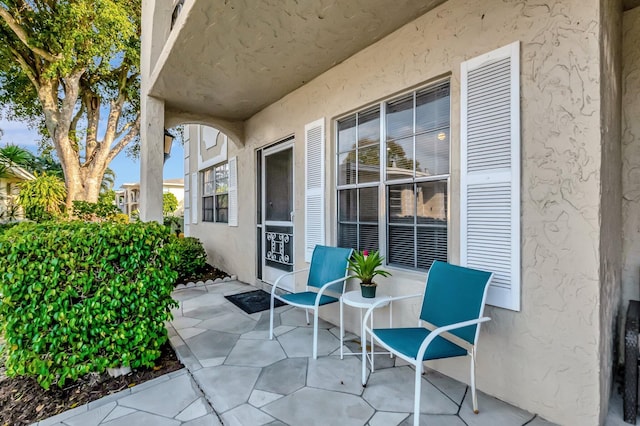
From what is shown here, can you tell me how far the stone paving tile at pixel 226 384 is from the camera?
1983 mm

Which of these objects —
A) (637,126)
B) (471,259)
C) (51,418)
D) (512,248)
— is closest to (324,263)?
(471,259)

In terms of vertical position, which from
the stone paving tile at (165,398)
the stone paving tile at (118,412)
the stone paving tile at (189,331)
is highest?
the stone paving tile at (189,331)

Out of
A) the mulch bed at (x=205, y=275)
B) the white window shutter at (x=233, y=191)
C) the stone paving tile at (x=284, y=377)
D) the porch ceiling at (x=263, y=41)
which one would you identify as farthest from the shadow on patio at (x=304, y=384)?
the porch ceiling at (x=263, y=41)

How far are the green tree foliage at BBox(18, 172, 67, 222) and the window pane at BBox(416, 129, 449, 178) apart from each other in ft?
26.6

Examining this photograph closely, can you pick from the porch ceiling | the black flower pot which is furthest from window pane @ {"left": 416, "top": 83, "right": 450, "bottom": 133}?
the black flower pot

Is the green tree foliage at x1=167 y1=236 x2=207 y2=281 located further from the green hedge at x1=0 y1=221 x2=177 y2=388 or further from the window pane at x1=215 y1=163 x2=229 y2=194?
the green hedge at x1=0 y1=221 x2=177 y2=388

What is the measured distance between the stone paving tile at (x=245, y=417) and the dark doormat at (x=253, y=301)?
187 cm

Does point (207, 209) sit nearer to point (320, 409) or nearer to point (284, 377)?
point (284, 377)

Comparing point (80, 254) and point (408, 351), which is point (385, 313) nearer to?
point (408, 351)

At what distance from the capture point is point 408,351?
1.73m

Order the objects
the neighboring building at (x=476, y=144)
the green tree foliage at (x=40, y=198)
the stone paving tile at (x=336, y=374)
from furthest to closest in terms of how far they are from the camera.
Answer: the green tree foliage at (x=40, y=198) → the stone paving tile at (x=336, y=374) → the neighboring building at (x=476, y=144)

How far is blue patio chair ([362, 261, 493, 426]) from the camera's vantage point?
1749 mm

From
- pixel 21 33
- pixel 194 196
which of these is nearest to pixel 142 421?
pixel 194 196

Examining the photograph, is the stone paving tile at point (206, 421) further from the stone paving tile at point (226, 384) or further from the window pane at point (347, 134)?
the window pane at point (347, 134)
